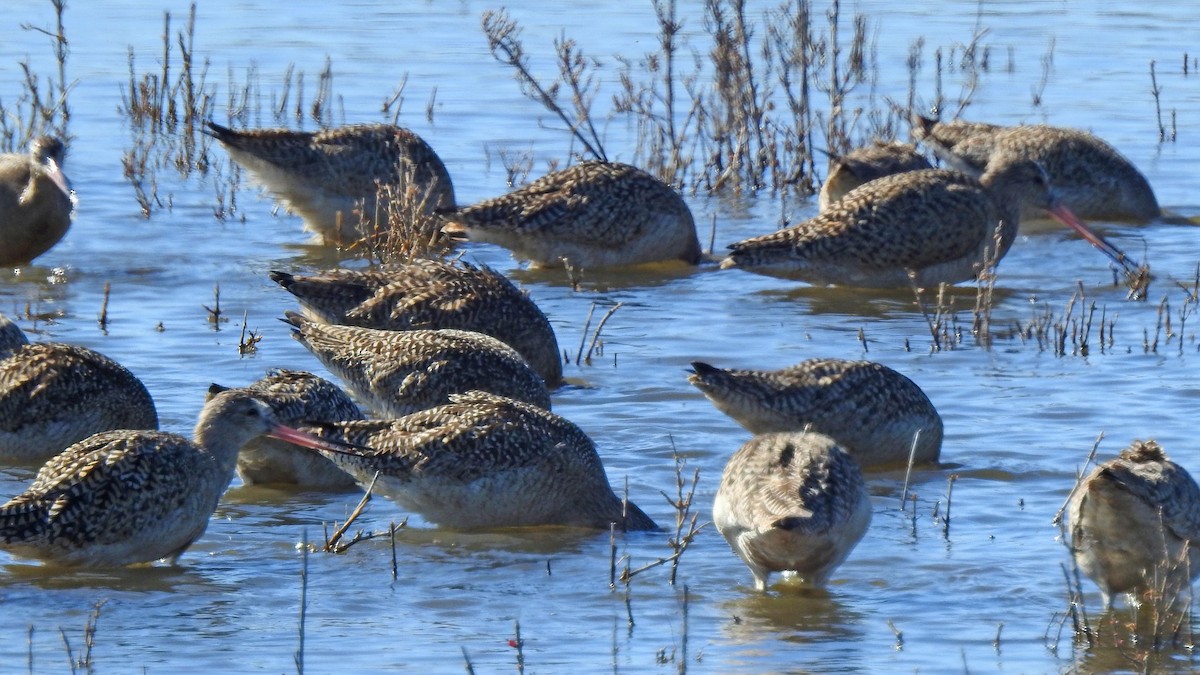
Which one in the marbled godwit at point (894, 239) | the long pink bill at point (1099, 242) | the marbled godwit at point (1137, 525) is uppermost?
the marbled godwit at point (1137, 525)

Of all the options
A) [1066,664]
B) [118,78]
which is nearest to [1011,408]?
[1066,664]

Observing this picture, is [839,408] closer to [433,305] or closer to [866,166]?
[433,305]

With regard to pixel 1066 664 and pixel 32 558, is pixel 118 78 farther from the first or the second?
pixel 1066 664

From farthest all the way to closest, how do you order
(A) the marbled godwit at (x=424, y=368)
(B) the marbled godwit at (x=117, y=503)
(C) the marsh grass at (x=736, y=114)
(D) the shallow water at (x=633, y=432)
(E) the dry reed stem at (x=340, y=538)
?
1. (C) the marsh grass at (x=736, y=114)
2. (A) the marbled godwit at (x=424, y=368)
3. (E) the dry reed stem at (x=340, y=538)
4. (B) the marbled godwit at (x=117, y=503)
5. (D) the shallow water at (x=633, y=432)

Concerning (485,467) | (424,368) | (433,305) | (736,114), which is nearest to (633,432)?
(424,368)

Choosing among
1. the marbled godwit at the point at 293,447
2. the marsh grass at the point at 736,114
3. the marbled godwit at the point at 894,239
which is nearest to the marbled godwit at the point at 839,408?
the marbled godwit at the point at 293,447

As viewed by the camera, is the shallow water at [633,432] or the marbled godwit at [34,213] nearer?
the shallow water at [633,432]

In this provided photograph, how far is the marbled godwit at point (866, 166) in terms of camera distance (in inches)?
525

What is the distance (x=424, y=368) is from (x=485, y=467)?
1.26 meters

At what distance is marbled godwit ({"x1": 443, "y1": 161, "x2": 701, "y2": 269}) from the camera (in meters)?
12.3

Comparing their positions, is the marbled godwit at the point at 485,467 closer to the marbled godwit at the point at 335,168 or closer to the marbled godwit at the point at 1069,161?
the marbled godwit at the point at 335,168

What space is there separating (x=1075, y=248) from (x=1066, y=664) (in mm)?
7710

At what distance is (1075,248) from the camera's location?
44.5ft

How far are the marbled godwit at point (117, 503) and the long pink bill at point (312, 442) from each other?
37 cm
